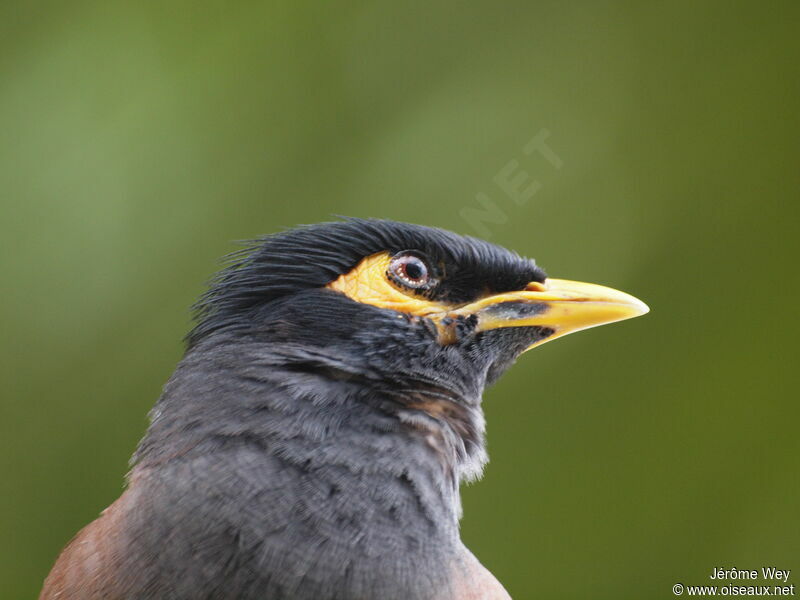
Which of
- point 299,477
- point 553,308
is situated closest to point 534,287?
point 553,308

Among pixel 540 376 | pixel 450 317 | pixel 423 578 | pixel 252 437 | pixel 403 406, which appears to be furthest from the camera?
pixel 540 376

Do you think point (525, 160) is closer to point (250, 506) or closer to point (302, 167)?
point (302, 167)

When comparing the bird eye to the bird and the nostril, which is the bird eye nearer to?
the bird

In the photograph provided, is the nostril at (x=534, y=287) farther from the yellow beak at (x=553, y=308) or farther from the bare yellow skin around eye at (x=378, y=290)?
the bare yellow skin around eye at (x=378, y=290)

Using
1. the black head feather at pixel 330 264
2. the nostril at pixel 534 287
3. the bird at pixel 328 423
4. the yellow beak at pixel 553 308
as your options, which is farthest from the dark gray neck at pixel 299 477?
the nostril at pixel 534 287

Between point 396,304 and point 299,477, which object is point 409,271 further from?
point 299,477

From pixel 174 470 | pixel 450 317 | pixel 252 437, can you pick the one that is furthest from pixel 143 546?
pixel 450 317
